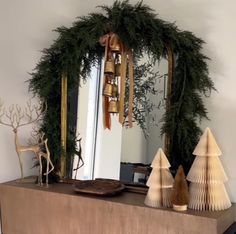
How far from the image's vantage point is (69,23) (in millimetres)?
1743

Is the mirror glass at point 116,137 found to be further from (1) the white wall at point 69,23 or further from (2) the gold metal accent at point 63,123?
(1) the white wall at point 69,23

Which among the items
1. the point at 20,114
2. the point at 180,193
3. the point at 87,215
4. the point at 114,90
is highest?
the point at 114,90

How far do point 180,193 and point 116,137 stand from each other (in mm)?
444

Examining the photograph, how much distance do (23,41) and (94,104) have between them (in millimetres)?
577

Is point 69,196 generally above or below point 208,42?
below

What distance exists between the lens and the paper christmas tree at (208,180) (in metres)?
1.26

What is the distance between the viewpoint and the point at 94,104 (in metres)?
1.65

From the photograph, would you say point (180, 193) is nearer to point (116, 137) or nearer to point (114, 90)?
point (116, 137)

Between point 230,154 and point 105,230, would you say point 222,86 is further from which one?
point 105,230

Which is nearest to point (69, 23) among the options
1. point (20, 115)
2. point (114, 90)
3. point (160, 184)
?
point (114, 90)

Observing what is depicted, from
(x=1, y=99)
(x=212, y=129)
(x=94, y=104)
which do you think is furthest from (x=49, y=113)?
(x=212, y=129)

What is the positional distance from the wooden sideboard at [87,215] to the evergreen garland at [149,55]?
0.22m

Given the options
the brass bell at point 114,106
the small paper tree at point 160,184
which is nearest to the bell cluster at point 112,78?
the brass bell at point 114,106

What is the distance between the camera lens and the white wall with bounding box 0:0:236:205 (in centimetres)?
140
